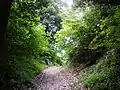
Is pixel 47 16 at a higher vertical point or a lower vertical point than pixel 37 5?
higher

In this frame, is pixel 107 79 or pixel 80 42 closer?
pixel 107 79

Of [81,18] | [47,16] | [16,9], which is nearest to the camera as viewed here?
[16,9]

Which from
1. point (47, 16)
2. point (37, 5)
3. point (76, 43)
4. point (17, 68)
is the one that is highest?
point (47, 16)

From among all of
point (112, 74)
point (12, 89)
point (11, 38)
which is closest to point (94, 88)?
point (112, 74)

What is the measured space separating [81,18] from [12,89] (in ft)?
25.3

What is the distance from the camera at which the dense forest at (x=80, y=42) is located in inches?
343

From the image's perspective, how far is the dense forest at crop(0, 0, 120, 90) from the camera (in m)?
8.71

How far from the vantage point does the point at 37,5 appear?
34.4 ft

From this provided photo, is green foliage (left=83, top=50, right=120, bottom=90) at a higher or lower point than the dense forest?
lower

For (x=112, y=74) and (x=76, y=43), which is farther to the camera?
(x=76, y=43)

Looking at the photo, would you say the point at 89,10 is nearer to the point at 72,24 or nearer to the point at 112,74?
the point at 72,24

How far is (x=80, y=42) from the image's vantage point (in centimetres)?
1483

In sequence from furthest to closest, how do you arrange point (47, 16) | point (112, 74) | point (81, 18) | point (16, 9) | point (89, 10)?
point (47, 16) → point (81, 18) → point (89, 10) → point (16, 9) → point (112, 74)

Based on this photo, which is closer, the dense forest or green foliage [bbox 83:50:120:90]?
green foliage [bbox 83:50:120:90]
